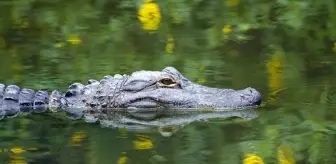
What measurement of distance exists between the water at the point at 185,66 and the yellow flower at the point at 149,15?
1.2 inches

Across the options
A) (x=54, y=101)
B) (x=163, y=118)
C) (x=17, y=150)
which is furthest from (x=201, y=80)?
(x=17, y=150)

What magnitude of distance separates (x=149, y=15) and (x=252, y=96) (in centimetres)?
502

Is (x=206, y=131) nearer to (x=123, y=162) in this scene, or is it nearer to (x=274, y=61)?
(x=123, y=162)

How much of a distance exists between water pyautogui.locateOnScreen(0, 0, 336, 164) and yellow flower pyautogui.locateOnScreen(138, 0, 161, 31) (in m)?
0.03

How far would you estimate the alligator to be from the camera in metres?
8.23

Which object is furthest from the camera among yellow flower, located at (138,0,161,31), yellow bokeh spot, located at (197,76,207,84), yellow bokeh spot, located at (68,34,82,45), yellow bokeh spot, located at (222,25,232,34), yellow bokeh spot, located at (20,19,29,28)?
yellow bokeh spot, located at (20,19,29,28)

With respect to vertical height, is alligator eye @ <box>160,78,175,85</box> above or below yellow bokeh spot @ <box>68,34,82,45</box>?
below

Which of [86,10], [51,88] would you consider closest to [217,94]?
[51,88]

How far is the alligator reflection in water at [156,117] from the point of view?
7.50 meters

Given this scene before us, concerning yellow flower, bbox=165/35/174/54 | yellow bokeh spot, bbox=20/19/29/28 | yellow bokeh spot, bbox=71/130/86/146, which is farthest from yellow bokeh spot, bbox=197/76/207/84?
yellow bokeh spot, bbox=20/19/29/28

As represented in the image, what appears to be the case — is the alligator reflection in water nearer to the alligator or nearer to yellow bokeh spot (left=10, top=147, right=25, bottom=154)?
the alligator

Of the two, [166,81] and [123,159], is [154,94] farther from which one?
[123,159]

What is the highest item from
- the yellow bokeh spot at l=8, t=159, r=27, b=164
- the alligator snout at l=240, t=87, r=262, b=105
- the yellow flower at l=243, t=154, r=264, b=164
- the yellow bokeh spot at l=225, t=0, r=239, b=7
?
the yellow bokeh spot at l=225, t=0, r=239, b=7

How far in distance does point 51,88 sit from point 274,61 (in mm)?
2593
